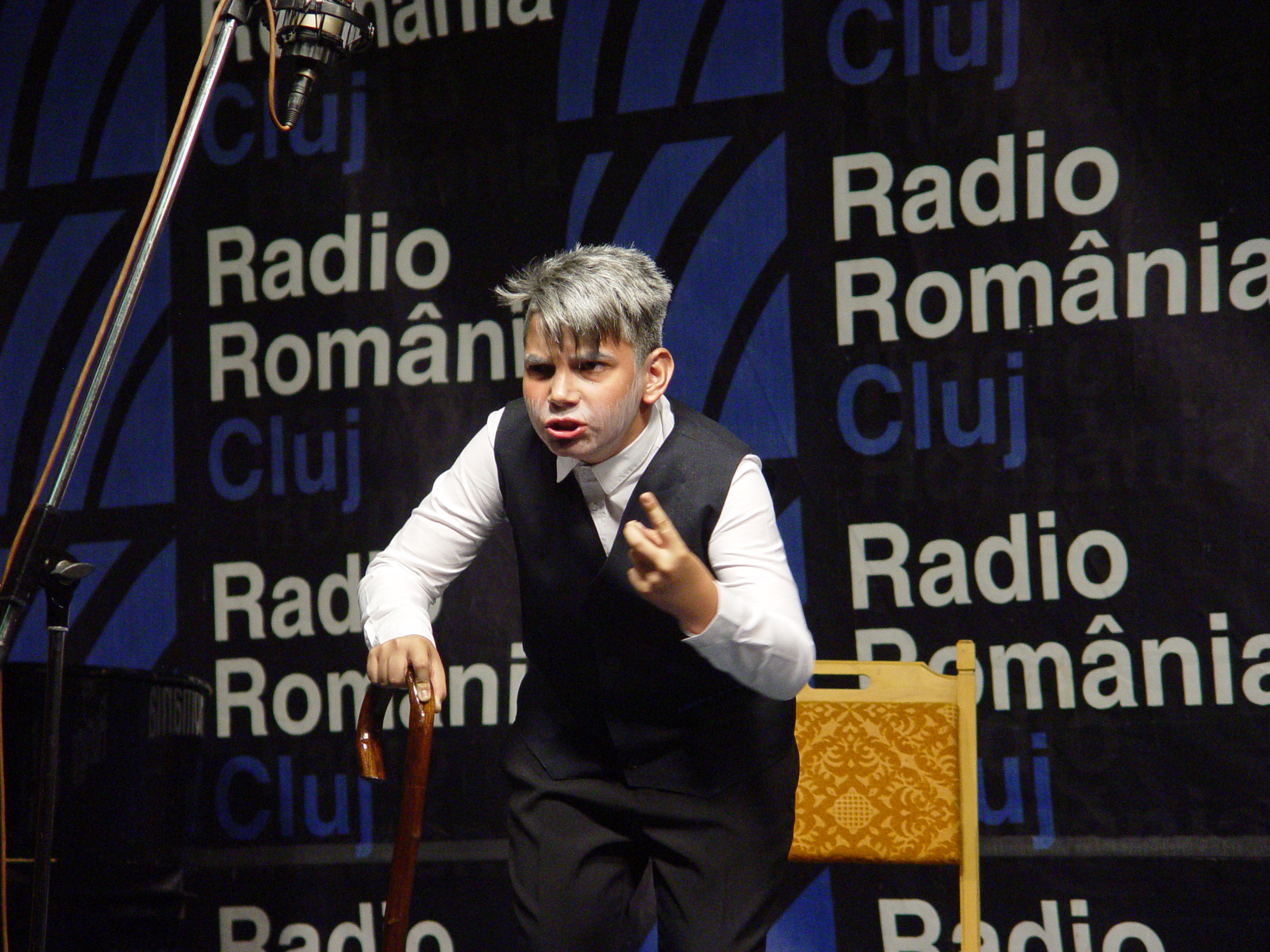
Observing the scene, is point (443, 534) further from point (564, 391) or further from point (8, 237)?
point (8, 237)

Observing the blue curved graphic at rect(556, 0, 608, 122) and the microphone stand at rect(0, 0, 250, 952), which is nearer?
the microphone stand at rect(0, 0, 250, 952)

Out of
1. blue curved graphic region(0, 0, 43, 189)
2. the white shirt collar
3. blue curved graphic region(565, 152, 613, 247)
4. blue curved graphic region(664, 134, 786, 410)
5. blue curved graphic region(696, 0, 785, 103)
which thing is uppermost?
blue curved graphic region(0, 0, 43, 189)

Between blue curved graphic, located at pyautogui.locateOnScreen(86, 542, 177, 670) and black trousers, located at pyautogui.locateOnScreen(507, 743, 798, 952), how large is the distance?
2003mm

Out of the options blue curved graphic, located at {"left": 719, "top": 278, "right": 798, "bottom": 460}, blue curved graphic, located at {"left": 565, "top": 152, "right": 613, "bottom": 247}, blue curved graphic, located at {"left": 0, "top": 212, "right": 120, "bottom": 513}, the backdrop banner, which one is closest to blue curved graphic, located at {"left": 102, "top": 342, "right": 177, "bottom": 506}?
the backdrop banner

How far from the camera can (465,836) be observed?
314 cm

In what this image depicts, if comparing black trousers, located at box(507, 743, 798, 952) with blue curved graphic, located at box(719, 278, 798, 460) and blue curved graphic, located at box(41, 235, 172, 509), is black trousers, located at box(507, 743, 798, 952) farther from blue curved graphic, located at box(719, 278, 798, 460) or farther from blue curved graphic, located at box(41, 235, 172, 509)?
blue curved graphic, located at box(41, 235, 172, 509)

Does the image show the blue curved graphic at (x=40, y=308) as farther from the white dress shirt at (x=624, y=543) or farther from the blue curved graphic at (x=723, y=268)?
the white dress shirt at (x=624, y=543)

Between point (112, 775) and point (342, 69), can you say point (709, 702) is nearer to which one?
point (112, 775)

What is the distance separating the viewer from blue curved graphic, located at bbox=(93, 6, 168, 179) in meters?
3.56

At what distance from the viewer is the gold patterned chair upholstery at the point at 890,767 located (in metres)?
2.56

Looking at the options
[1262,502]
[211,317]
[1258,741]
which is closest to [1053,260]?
[1262,502]

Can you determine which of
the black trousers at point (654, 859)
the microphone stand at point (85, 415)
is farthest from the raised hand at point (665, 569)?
the microphone stand at point (85, 415)

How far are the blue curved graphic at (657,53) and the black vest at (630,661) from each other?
1.63 m

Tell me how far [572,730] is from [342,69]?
2.31 metres
